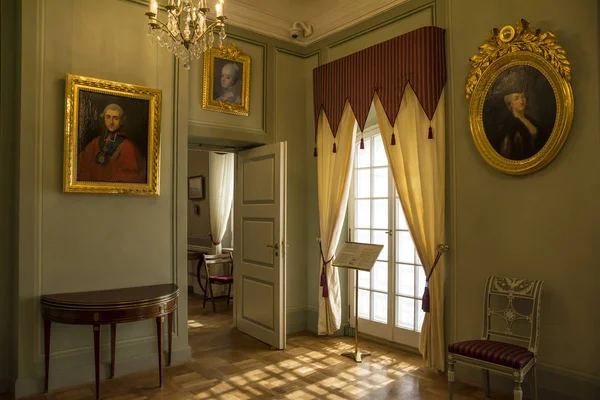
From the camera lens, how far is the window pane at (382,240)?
4.79 m

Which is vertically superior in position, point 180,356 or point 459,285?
point 459,285

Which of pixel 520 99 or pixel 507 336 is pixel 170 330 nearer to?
pixel 507 336

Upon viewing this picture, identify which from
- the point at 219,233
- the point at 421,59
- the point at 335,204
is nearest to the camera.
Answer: the point at 421,59

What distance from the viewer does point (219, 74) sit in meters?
4.72

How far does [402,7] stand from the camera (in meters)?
4.32

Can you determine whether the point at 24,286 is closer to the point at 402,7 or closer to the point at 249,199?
the point at 249,199

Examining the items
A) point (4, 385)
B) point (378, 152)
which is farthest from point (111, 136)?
point (378, 152)

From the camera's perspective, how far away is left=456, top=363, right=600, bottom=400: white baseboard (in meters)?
2.99

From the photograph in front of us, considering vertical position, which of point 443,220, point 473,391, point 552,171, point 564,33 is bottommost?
point 473,391

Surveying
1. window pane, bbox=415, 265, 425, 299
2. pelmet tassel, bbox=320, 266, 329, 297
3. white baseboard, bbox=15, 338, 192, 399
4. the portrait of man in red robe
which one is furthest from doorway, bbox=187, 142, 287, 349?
window pane, bbox=415, 265, 425, 299

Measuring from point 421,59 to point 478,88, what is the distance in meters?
0.65

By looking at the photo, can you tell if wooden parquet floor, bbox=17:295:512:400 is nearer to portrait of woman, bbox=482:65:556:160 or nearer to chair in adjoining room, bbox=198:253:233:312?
chair in adjoining room, bbox=198:253:233:312

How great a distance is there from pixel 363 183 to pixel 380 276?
105 cm

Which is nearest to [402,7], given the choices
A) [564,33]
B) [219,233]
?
[564,33]
